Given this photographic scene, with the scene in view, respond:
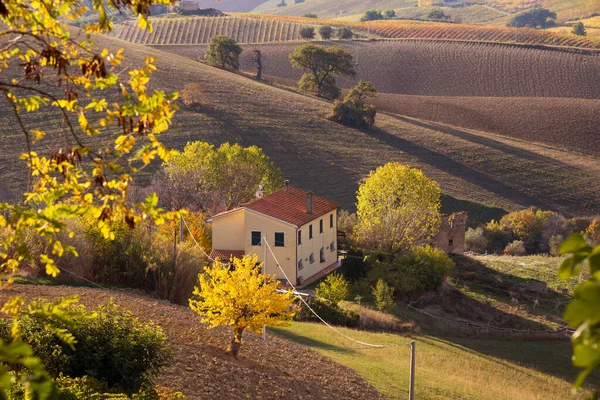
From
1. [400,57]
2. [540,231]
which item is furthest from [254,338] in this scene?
[400,57]

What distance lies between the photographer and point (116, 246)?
31531 mm

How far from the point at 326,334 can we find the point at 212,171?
24547 millimetres

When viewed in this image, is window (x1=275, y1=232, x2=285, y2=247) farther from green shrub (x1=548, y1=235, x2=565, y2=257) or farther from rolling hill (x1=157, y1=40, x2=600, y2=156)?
rolling hill (x1=157, y1=40, x2=600, y2=156)

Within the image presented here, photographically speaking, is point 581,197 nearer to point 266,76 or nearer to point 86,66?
point 266,76

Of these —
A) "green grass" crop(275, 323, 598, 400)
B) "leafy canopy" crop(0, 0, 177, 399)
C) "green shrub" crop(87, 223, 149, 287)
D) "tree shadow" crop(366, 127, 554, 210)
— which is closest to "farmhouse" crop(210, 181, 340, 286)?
"green grass" crop(275, 323, 598, 400)

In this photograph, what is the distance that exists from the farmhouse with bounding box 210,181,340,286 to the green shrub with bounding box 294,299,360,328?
570 centimetres

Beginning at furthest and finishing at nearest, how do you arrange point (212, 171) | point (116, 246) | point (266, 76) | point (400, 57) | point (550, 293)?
point (400, 57)
point (266, 76)
point (212, 171)
point (550, 293)
point (116, 246)

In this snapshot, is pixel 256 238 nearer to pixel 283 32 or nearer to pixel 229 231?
pixel 229 231

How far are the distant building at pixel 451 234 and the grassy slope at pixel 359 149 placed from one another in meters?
9.75

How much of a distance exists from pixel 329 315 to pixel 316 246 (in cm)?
950

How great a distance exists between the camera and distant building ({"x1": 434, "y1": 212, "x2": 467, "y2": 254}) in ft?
192

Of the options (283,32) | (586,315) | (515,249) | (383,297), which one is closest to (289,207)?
(383,297)

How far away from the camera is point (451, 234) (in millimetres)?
58594

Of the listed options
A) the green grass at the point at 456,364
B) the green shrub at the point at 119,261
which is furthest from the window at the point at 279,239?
the green shrub at the point at 119,261
